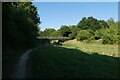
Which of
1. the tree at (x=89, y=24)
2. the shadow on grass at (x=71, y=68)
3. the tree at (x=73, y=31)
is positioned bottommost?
the shadow on grass at (x=71, y=68)

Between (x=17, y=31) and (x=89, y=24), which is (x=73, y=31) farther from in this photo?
(x=17, y=31)

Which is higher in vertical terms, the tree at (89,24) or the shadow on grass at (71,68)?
the tree at (89,24)

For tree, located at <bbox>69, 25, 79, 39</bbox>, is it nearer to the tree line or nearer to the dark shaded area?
the tree line

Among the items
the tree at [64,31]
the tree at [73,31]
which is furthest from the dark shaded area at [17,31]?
the tree at [64,31]

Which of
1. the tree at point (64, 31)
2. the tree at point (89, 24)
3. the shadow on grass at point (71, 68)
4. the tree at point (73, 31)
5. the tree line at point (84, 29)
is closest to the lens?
the shadow on grass at point (71, 68)

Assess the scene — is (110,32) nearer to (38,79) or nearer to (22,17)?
(22,17)

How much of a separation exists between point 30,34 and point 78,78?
29.7 metres

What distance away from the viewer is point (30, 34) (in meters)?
43.7

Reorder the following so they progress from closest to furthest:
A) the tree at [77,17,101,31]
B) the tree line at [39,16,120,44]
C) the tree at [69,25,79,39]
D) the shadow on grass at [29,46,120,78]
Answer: the shadow on grass at [29,46,120,78] → the tree line at [39,16,120,44] → the tree at [69,25,79,39] → the tree at [77,17,101,31]

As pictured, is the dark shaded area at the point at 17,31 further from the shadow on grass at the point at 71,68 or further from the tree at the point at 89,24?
the tree at the point at 89,24

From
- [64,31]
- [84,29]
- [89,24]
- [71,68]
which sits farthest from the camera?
[89,24]

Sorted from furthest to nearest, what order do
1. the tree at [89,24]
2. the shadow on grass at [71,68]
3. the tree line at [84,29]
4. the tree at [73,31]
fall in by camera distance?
the tree at [89,24], the tree at [73,31], the tree line at [84,29], the shadow on grass at [71,68]

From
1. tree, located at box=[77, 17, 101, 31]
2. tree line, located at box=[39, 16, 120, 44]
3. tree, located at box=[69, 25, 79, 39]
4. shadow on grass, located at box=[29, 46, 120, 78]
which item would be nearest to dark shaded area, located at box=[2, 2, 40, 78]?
shadow on grass, located at box=[29, 46, 120, 78]

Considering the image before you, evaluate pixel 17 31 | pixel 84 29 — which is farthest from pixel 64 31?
pixel 17 31
